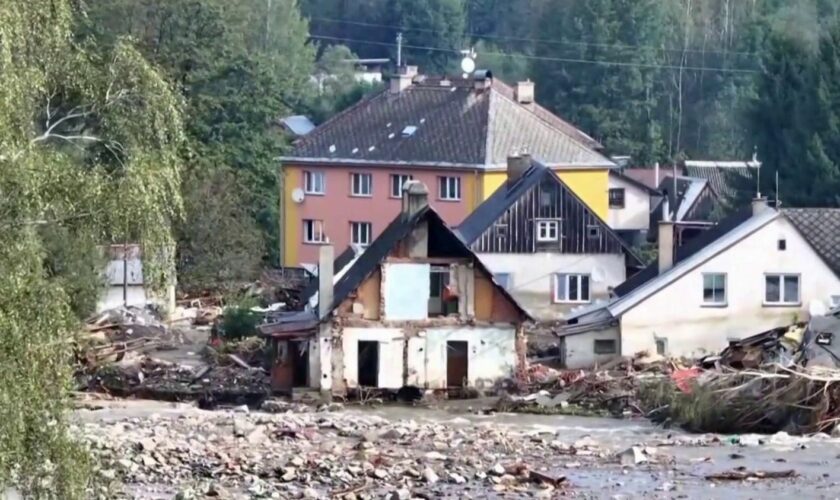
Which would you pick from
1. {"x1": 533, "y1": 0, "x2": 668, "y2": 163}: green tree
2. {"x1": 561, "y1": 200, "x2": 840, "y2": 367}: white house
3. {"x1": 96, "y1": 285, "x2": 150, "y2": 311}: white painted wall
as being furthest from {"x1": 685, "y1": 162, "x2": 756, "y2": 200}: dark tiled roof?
{"x1": 96, "y1": 285, "x2": 150, "y2": 311}: white painted wall

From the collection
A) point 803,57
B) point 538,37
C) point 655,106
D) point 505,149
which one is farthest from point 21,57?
point 538,37

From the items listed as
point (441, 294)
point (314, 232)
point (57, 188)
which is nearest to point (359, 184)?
point (314, 232)

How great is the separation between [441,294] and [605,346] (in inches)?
202

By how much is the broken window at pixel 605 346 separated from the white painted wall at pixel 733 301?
0.47 metres

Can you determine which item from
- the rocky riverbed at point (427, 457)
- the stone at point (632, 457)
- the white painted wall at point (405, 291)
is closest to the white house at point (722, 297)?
the white painted wall at point (405, 291)

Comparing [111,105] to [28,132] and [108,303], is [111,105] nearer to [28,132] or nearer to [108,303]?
[28,132]

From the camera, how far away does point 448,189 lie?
6438cm

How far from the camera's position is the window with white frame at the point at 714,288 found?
47.0 metres

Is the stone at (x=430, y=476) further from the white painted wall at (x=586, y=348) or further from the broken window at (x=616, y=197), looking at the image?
the broken window at (x=616, y=197)

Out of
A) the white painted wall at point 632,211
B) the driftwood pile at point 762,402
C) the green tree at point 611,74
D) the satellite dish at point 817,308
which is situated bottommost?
the driftwood pile at point 762,402

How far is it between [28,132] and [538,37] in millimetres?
90435

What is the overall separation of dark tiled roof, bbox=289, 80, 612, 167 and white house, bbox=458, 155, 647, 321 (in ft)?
26.1

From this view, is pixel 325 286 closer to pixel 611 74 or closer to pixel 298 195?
pixel 298 195

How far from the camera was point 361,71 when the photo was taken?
4688 inches
